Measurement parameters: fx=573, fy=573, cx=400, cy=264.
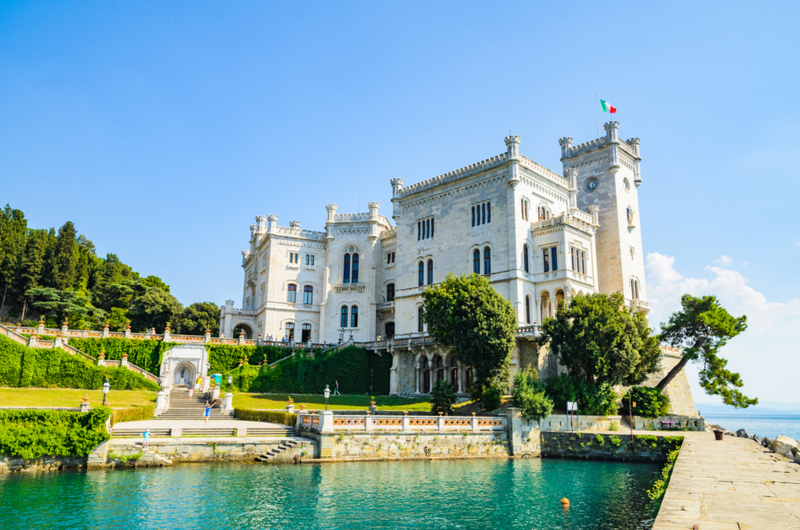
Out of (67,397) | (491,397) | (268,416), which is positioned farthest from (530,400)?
(67,397)

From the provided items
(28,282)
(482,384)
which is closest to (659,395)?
(482,384)

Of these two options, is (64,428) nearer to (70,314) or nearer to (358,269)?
(358,269)

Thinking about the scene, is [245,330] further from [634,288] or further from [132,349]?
[634,288]

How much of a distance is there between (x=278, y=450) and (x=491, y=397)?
577 inches

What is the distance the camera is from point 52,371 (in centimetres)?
3947

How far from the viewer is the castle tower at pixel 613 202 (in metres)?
53.1

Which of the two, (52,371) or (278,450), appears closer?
(278,450)

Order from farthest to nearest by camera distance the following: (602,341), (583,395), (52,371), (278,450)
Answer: (52,371), (583,395), (602,341), (278,450)

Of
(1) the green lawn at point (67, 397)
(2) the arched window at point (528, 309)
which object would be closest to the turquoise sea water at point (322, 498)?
(1) the green lawn at point (67, 397)

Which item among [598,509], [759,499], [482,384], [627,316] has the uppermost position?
[627,316]

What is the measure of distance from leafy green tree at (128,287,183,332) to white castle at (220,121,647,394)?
9577mm

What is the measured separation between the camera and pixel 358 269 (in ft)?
196

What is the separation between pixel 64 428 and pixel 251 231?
48.2 meters

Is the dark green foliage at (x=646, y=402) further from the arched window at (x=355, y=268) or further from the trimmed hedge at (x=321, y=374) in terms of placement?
the arched window at (x=355, y=268)
